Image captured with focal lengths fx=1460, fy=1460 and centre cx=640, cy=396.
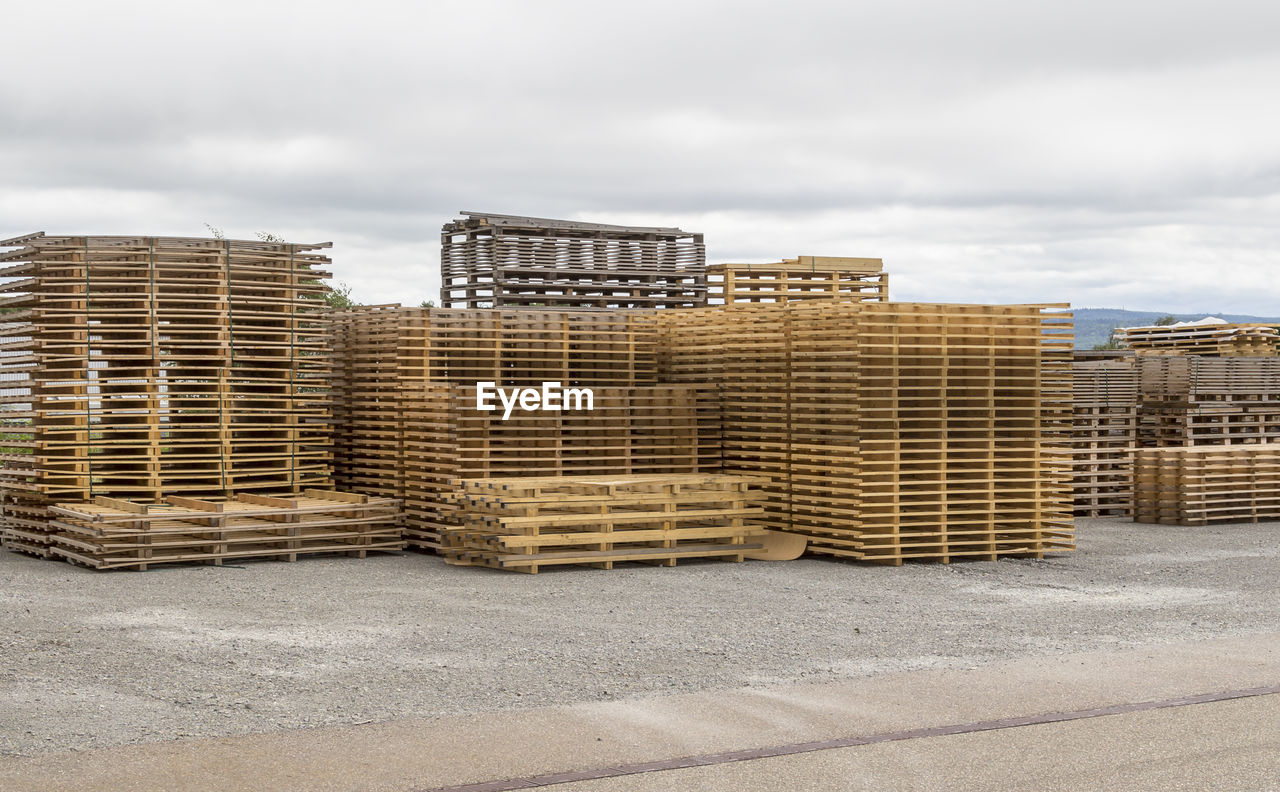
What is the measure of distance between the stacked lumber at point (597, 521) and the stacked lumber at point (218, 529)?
107cm

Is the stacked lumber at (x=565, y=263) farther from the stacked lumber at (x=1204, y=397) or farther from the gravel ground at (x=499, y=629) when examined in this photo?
the stacked lumber at (x=1204, y=397)

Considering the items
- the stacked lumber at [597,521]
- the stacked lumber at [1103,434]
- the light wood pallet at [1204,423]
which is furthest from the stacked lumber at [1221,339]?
the stacked lumber at [597,521]

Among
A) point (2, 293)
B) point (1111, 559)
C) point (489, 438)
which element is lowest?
point (1111, 559)

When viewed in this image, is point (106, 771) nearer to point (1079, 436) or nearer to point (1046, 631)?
point (1046, 631)

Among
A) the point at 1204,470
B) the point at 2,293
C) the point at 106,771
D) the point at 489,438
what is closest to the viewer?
the point at 106,771

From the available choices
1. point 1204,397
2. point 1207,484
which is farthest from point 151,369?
point 1204,397

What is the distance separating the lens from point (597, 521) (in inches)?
578

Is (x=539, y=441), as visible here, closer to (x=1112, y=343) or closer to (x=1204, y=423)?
(x=1204, y=423)

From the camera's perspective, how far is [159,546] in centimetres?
1458

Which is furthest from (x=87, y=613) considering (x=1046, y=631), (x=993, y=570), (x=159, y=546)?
(x=993, y=570)

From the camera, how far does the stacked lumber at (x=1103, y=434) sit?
21188 mm

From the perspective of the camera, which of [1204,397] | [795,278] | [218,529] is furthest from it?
[1204,397]

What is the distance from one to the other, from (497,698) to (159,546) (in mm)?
7153

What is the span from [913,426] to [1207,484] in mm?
7047
